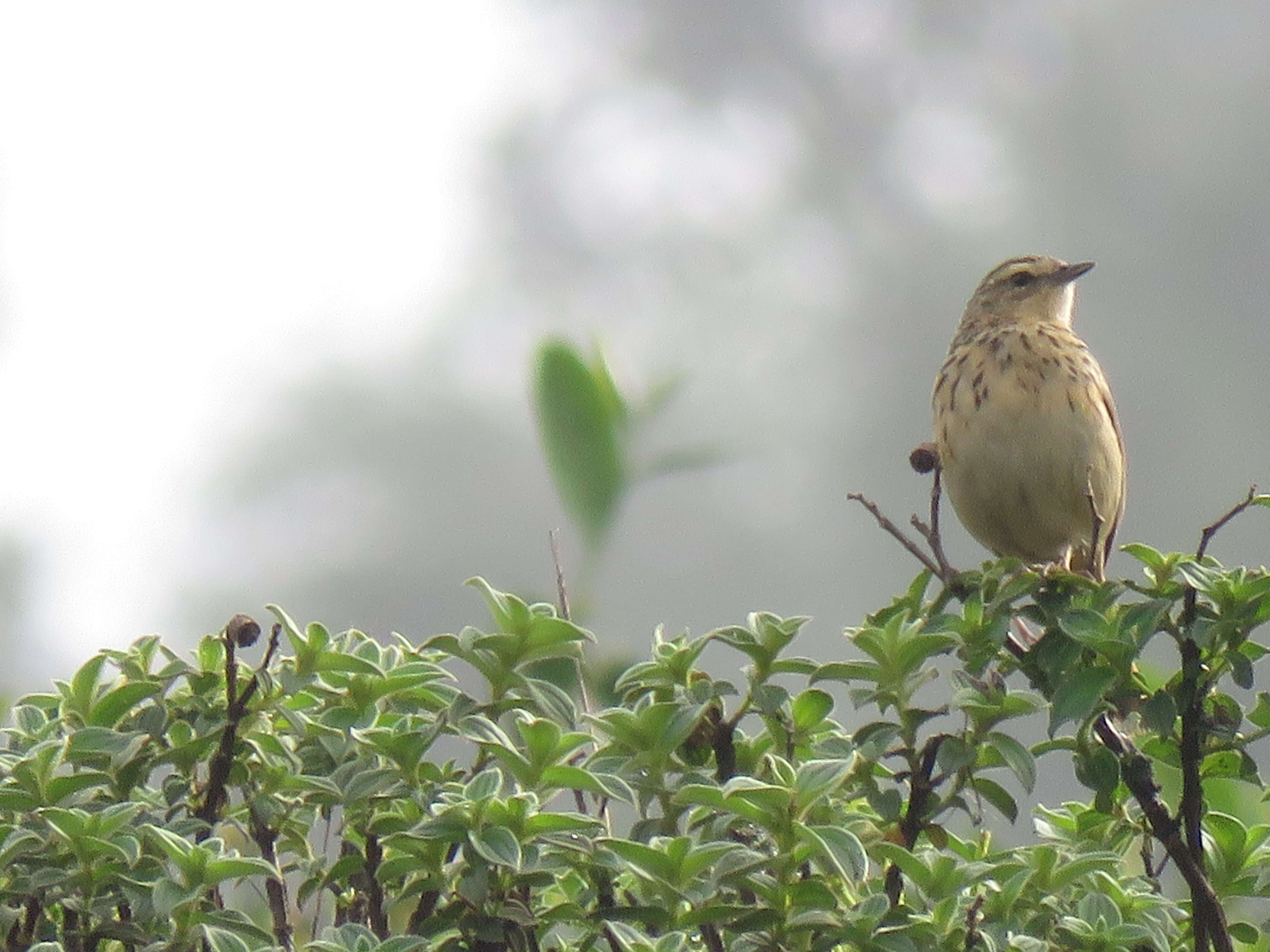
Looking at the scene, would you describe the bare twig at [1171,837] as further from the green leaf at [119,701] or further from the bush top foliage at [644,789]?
the green leaf at [119,701]

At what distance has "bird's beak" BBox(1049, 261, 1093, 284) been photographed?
5.24 m

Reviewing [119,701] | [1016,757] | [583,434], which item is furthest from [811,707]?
[119,701]

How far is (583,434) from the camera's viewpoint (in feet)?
8.35

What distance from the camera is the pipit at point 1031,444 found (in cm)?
435

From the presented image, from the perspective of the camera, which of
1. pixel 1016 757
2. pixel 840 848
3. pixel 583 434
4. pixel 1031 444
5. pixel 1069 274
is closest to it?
pixel 840 848

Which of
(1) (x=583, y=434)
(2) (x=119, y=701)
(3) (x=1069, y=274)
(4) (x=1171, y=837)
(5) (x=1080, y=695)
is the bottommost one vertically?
(2) (x=119, y=701)

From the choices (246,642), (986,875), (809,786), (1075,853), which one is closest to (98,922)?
(246,642)

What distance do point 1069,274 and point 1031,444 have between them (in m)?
1.12

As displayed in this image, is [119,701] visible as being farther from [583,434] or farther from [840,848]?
[840,848]

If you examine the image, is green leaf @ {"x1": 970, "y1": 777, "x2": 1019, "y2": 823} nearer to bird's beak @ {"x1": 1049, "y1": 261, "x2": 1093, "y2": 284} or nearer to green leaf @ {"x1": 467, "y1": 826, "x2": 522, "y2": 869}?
green leaf @ {"x1": 467, "y1": 826, "x2": 522, "y2": 869}

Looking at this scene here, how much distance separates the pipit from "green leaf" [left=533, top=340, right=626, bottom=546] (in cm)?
176

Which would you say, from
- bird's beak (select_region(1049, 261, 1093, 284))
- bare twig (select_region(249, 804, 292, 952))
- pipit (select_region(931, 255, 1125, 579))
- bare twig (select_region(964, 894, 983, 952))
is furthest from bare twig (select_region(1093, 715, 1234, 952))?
bird's beak (select_region(1049, 261, 1093, 284))

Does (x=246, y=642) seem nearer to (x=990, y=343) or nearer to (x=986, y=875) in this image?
(x=986, y=875)

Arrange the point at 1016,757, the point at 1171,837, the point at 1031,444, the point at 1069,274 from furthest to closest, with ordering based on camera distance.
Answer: the point at 1069,274, the point at 1031,444, the point at 1171,837, the point at 1016,757
